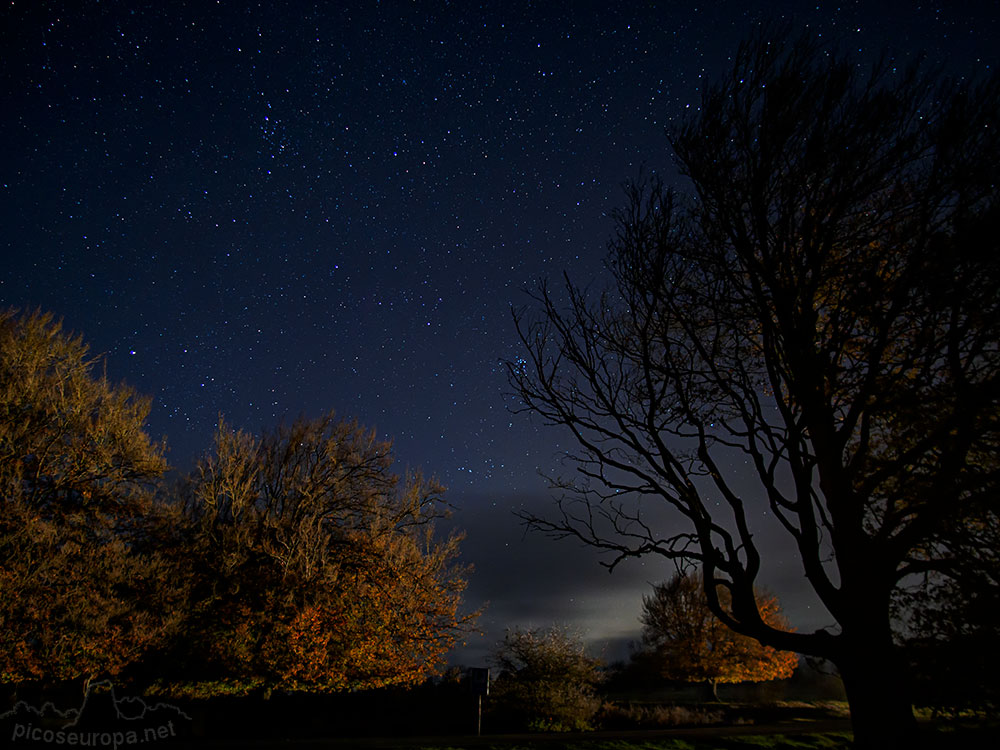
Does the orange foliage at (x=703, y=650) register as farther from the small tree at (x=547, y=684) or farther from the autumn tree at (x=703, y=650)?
Result: the small tree at (x=547, y=684)

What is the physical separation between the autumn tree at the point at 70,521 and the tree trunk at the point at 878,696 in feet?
48.0

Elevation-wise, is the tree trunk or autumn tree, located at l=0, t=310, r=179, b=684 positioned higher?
autumn tree, located at l=0, t=310, r=179, b=684

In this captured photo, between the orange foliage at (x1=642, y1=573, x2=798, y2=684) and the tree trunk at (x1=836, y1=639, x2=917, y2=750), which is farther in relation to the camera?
the orange foliage at (x1=642, y1=573, x2=798, y2=684)

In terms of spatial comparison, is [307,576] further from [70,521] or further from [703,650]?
[703,650]

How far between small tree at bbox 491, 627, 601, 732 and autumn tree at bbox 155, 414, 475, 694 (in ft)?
11.4

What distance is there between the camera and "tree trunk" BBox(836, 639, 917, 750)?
4.68 m

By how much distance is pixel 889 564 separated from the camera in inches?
208

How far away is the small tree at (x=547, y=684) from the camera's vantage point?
1880cm

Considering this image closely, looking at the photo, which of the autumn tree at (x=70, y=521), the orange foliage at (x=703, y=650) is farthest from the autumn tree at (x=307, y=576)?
the orange foliage at (x=703, y=650)

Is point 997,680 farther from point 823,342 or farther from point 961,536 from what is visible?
point 823,342

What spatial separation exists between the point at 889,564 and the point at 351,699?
1874 centimetres

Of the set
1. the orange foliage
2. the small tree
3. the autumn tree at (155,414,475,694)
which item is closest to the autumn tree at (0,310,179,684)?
the autumn tree at (155,414,475,694)

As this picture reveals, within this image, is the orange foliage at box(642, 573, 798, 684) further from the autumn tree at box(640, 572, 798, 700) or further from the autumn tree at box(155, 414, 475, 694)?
the autumn tree at box(155, 414, 475, 694)

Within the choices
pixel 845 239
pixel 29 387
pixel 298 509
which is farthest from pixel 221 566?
pixel 845 239
